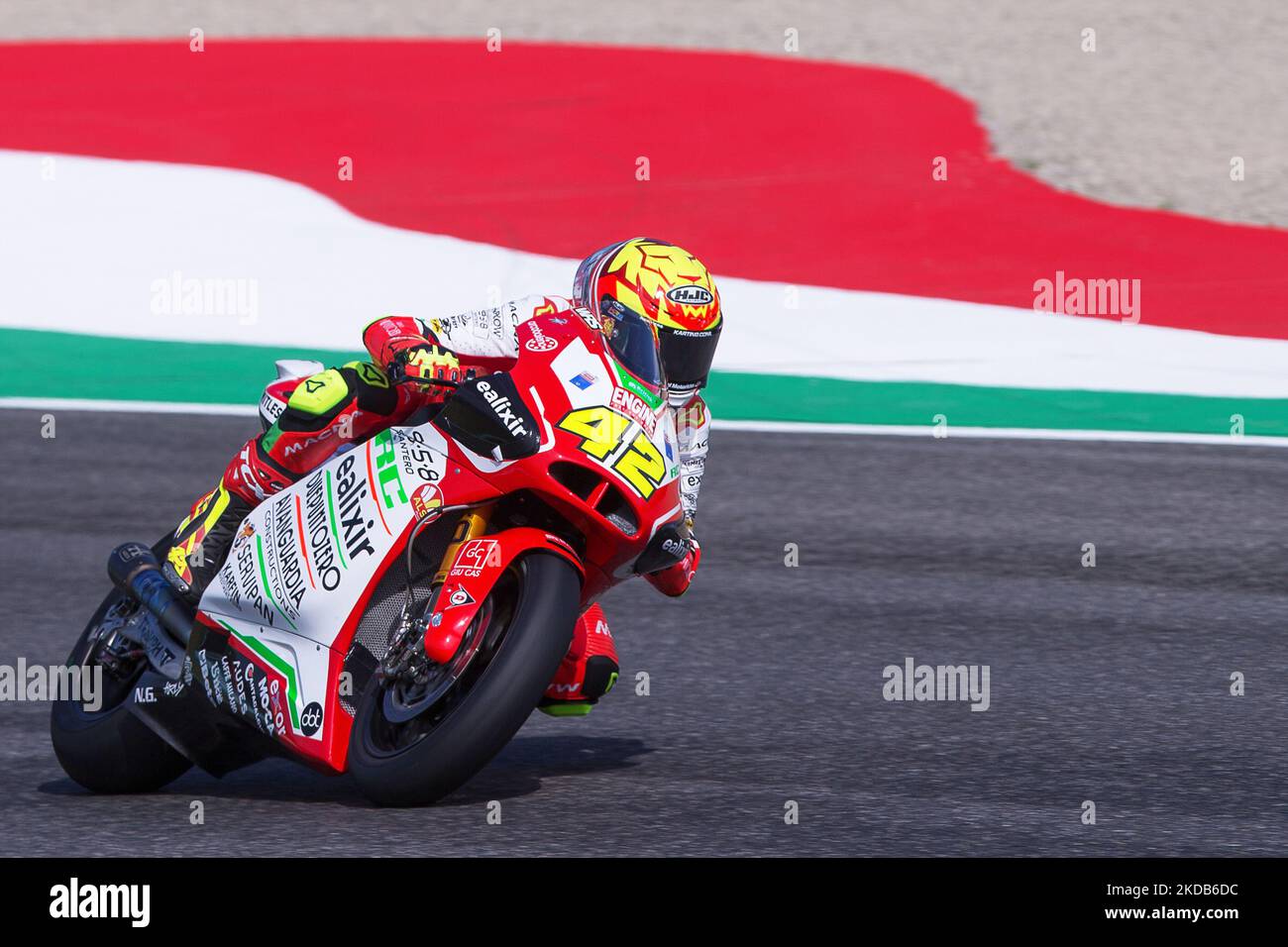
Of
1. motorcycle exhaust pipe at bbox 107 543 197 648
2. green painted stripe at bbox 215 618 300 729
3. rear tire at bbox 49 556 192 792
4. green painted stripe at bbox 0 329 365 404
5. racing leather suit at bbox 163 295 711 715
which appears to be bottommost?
rear tire at bbox 49 556 192 792

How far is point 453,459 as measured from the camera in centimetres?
502

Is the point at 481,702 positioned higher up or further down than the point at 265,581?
further down

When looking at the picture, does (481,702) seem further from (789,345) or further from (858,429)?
(789,345)

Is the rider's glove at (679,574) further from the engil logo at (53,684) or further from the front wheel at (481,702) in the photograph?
the engil logo at (53,684)

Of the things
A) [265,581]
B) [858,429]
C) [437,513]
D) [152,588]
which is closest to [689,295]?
[437,513]

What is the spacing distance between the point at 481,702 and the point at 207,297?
973 cm

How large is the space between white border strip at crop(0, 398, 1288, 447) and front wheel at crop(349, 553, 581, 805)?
6.18m

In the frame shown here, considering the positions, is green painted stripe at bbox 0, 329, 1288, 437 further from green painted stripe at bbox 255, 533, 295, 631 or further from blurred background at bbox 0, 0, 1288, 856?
green painted stripe at bbox 255, 533, 295, 631

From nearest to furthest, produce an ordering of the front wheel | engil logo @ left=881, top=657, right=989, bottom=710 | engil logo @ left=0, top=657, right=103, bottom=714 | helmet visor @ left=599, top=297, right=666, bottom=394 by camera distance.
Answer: the front wheel → helmet visor @ left=599, top=297, right=666, bottom=394 → engil logo @ left=0, top=657, right=103, bottom=714 → engil logo @ left=881, top=657, right=989, bottom=710

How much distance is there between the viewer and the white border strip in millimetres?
10711

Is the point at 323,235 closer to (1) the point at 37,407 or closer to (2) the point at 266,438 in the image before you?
(1) the point at 37,407
